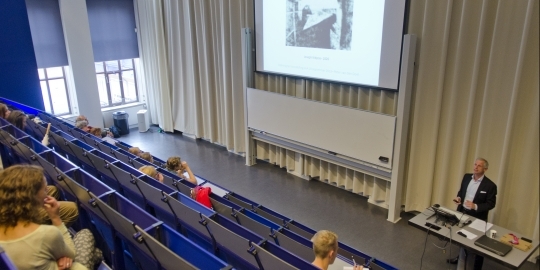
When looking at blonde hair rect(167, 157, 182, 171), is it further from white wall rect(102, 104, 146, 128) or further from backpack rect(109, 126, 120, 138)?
white wall rect(102, 104, 146, 128)

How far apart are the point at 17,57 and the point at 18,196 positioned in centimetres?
620

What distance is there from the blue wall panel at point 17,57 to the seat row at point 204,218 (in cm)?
264

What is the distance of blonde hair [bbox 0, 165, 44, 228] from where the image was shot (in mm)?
2119


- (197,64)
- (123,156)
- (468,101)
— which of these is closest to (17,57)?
(197,64)

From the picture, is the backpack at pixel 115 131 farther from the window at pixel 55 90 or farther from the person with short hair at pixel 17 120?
the person with short hair at pixel 17 120

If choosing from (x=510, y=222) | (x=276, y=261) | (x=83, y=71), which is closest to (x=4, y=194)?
(x=276, y=261)

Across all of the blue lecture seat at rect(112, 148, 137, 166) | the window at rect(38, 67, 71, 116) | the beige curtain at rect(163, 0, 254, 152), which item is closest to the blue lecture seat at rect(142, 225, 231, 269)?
the blue lecture seat at rect(112, 148, 137, 166)

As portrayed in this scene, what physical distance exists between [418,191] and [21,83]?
7352 millimetres

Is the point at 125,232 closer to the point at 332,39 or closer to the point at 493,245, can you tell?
the point at 493,245

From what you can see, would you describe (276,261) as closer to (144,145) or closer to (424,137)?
(424,137)

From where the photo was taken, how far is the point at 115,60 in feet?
30.5

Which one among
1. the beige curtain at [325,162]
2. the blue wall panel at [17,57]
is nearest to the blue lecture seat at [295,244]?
the beige curtain at [325,162]

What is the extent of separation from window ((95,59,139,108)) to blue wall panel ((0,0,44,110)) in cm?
196

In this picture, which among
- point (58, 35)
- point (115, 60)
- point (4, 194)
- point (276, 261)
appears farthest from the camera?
point (115, 60)
